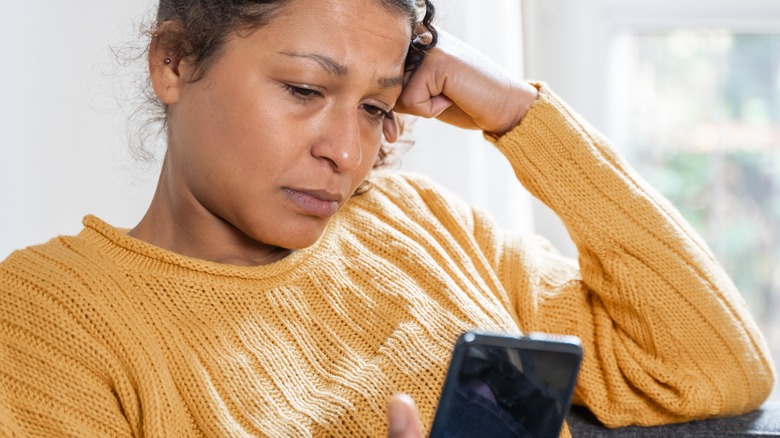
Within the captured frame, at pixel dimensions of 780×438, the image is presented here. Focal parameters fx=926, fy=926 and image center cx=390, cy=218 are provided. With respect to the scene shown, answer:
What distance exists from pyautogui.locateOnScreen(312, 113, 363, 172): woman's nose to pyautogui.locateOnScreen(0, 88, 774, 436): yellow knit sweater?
0.18 m

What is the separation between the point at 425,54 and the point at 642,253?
39cm

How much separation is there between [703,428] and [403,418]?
2.15 ft

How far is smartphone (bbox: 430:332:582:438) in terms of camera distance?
69 centimetres

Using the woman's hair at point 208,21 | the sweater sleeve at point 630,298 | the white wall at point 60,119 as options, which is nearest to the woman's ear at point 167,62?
the woman's hair at point 208,21

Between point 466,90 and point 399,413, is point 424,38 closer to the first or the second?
point 466,90

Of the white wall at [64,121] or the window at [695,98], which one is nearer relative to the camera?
the white wall at [64,121]

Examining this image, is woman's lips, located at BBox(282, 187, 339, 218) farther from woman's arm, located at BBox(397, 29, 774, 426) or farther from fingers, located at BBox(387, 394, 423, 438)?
fingers, located at BBox(387, 394, 423, 438)

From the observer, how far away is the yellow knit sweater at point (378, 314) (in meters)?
0.94

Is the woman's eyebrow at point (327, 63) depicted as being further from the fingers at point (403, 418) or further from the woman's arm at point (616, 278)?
the fingers at point (403, 418)

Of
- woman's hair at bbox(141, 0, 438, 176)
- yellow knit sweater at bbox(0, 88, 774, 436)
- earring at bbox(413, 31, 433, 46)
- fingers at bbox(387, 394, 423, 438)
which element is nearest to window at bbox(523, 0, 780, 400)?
yellow knit sweater at bbox(0, 88, 774, 436)

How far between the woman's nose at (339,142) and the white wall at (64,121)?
0.37 m

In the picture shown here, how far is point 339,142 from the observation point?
0.99m

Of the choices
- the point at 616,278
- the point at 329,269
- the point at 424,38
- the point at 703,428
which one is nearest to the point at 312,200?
the point at 329,269

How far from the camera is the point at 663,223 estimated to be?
4.09ft
